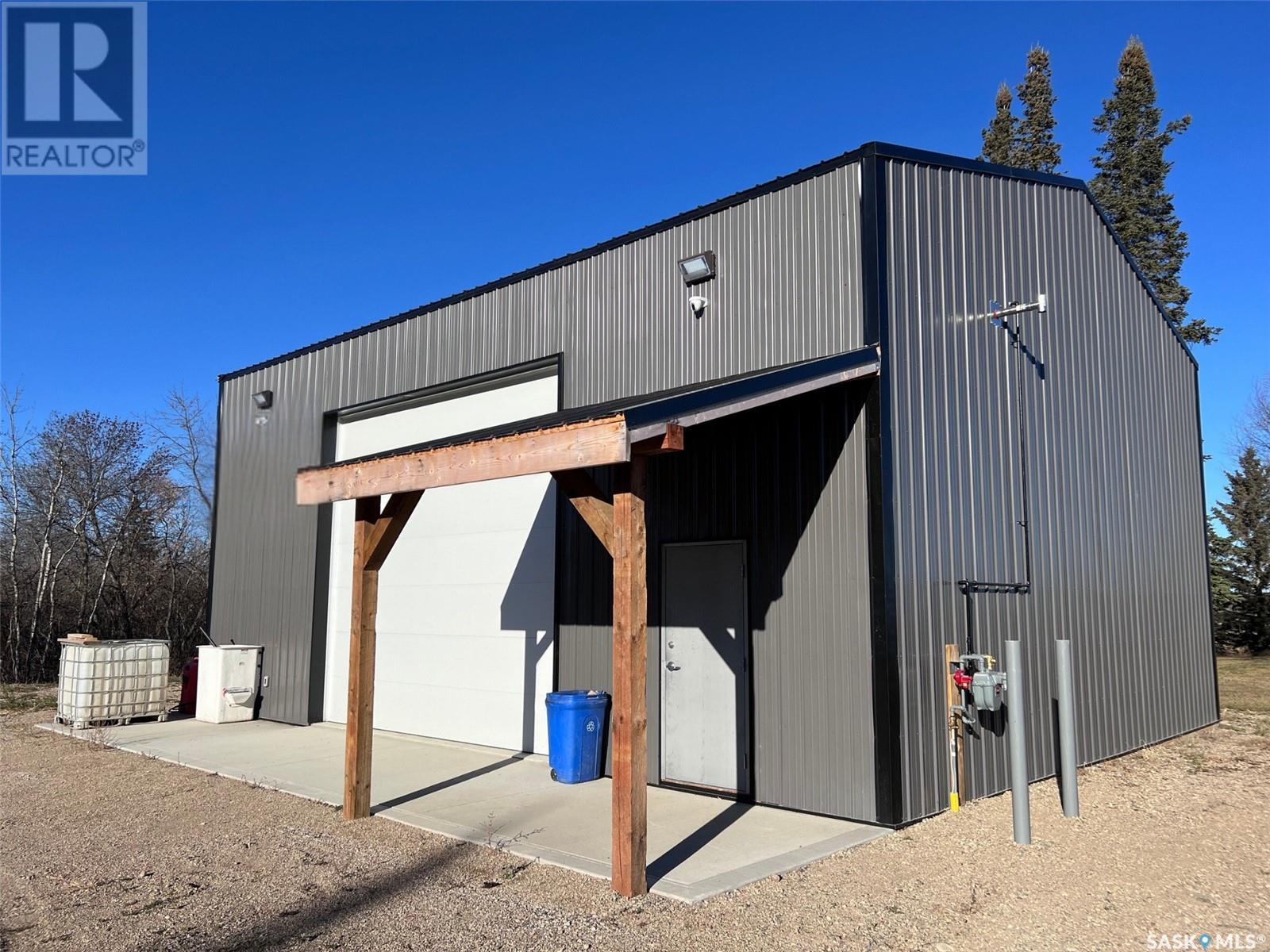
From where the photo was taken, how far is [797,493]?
24.0 ft

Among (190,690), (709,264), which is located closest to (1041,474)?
(709,264)

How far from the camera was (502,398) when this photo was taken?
34.6 feet

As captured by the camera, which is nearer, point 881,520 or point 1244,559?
point 881,520

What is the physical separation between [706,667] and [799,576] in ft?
4.11

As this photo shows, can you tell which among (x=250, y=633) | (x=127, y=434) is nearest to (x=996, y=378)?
(x=250, y=633)

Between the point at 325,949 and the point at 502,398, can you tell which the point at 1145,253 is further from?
the point at 325,949

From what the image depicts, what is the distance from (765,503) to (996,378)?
265 centimetres

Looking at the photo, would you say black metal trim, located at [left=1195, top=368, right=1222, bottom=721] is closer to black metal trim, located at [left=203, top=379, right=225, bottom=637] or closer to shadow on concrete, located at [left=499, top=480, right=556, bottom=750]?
shadow on concrete, located at [left=499, top=480, right=556, bottom=750]

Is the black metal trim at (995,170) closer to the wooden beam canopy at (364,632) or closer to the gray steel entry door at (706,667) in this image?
the gray steel entry door at (706,667)

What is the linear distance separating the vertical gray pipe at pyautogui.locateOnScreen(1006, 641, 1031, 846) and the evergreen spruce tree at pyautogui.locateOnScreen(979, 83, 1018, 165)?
2455 cm

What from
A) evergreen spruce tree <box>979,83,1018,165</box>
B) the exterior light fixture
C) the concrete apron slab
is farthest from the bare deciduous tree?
evergreen spruce tree <box>979,83,1018,165</box>

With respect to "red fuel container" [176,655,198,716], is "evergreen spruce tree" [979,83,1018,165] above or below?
above

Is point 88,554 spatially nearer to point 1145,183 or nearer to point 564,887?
point 564,887

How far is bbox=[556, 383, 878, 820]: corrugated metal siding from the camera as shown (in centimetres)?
679
